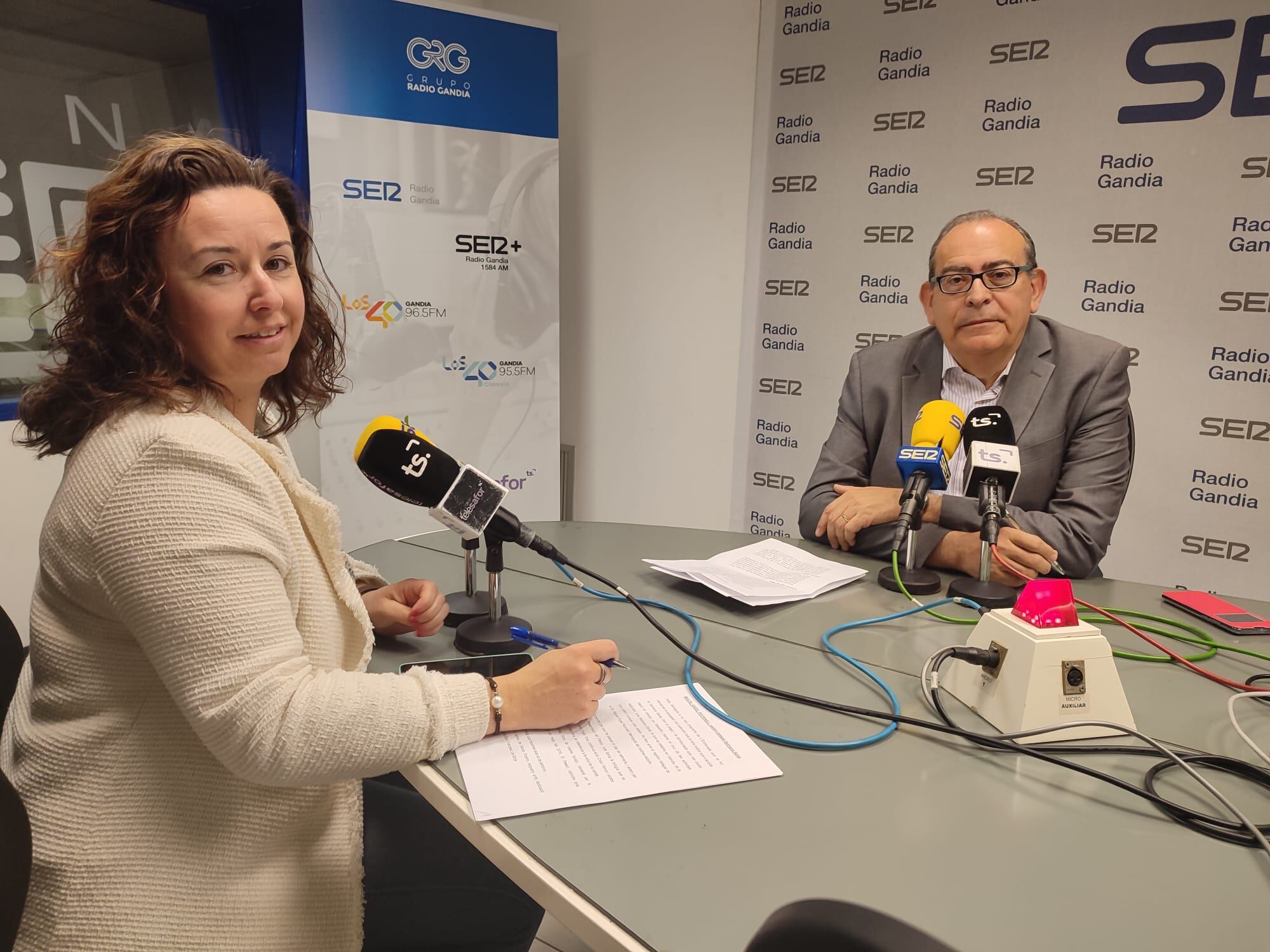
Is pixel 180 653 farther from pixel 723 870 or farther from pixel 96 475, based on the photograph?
pixel 723 870

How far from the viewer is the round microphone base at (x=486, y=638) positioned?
1159 mm

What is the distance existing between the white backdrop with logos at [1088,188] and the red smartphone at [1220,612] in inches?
53.4

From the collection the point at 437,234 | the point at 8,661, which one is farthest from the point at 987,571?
the point at 437,234

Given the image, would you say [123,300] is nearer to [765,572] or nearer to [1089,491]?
[765,572]

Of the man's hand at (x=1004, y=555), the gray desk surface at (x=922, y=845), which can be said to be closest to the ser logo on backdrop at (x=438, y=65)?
the man's hand at (x=1004, y=555)

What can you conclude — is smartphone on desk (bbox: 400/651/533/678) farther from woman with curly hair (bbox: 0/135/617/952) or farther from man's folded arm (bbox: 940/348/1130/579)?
man's folded arm (bbox: 940/348/1130/579)

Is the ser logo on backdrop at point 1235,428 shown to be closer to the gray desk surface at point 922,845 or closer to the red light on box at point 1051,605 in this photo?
the gray desk surface at point 922,845

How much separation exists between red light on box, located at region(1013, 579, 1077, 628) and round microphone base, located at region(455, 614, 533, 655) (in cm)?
68

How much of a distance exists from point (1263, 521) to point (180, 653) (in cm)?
289

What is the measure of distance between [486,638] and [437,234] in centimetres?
213

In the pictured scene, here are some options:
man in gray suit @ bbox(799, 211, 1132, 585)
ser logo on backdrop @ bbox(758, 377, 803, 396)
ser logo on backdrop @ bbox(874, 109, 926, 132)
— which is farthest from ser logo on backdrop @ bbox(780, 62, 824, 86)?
man in gray suit @ bbox(799, 211, 1132, 585)

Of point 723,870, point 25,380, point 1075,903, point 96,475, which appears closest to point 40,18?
point 25,380

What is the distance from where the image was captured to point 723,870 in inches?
28.1

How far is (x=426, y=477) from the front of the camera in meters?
1.07
